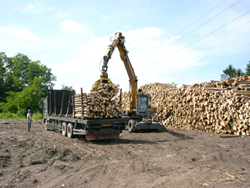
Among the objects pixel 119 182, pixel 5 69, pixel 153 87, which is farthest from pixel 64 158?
pixel 5 69

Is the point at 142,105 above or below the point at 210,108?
above

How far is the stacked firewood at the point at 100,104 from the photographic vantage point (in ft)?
30.1

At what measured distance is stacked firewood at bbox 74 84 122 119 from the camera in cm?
918

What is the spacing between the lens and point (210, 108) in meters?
13.5

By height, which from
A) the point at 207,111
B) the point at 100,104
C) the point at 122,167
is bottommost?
the point at 122,167

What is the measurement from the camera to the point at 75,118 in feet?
33.0

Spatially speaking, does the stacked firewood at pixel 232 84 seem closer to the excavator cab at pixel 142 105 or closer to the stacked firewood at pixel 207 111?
the stacked firewood at pixel 207 111

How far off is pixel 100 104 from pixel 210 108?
7668 mm

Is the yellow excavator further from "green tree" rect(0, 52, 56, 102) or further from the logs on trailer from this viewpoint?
"green tree" rect(0, 52, 56, 102)

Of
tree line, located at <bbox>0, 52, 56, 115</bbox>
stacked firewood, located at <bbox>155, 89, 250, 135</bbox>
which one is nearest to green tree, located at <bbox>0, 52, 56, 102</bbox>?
tree line, located at <bbox>0, 52, 56, 115</bbox>

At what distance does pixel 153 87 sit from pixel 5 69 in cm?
3463

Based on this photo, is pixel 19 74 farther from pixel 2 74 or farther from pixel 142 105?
pixel 142 105

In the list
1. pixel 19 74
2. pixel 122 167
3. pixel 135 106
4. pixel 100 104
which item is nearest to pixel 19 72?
pixel 19 74

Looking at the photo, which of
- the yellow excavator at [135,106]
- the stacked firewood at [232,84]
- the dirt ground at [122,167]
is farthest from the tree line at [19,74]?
the dirt ground at [122,167]
